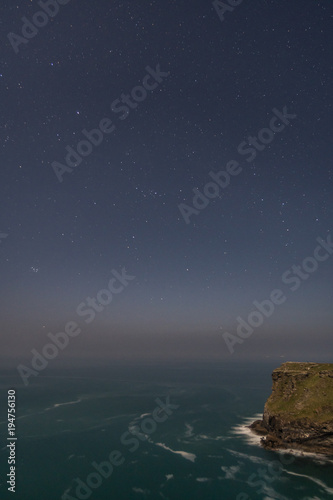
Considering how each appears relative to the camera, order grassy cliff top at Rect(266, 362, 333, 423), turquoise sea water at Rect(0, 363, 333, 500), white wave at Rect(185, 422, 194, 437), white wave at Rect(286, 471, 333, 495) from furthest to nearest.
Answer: white wave at Rect(185, 422, 194, 437) → grassy cliff top at Rect(266, 362, 333, 423) → turquoise sea water at Rect(0, 363, 333, 500) → white wave at Rect(286, 471, 333, 495)

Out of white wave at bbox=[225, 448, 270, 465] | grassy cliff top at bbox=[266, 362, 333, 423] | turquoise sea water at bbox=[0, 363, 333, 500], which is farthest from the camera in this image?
grassy cliff top at bbox=[266, 362, 333, 423]

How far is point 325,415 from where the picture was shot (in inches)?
2419

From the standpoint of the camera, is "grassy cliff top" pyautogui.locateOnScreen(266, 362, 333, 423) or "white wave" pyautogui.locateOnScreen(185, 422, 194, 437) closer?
"grassy cliff top" pyautogui.locateOnScreen(266, 362, 333, 423)

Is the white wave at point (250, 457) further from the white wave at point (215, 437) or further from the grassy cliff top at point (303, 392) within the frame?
the grassy cliff top at point (303, 392)

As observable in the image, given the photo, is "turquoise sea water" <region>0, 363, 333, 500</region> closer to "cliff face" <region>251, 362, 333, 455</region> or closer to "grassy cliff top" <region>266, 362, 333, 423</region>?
"cliff face" <region>251, 362, 333, 455</region>

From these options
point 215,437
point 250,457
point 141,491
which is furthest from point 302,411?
point 141,491

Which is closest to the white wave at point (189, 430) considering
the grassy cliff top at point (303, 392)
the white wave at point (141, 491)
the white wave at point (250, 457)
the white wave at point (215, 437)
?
the white wave at point (215, 437)

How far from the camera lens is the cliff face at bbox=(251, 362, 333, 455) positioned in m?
60.9

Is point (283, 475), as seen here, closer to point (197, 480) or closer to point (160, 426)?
point (197, 480)

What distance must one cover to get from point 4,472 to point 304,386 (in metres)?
72.6

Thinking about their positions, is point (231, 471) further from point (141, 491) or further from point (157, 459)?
point (141, 491)

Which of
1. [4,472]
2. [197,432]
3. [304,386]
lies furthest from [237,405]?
[4,472]

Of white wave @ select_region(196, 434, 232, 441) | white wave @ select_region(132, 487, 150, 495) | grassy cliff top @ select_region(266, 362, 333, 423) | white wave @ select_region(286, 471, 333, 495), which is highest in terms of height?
white wave @ select_region(132, 487, 150, 495)

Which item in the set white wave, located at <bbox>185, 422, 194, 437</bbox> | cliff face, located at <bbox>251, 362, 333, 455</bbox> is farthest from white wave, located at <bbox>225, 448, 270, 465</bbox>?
white wave, located at <bbox>185, 422, 194, 437</bbox>
